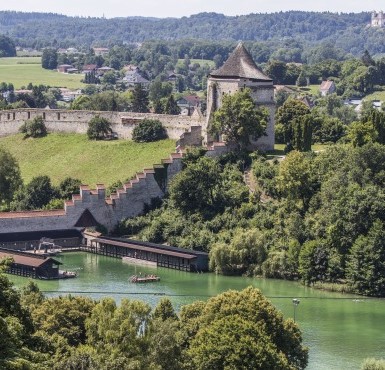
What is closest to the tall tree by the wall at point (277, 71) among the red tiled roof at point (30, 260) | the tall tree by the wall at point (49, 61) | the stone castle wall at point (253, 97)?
the stone castle wall at point (253, 97)

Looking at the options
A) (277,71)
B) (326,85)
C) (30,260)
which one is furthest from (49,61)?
(30,260)

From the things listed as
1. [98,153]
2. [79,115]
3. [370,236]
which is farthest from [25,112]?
[370,236]

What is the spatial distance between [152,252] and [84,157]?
16.5 meters

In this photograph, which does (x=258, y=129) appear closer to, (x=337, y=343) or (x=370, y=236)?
(x=370, y=236)

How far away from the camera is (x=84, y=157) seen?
77.1m

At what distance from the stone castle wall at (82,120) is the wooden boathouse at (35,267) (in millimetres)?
17856

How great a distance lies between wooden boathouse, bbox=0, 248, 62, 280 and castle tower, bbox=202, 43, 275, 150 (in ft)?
53.3

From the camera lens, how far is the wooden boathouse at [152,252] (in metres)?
60.5

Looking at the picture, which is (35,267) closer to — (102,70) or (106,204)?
(106,204)

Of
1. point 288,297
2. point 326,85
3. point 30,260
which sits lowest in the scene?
point 288,297

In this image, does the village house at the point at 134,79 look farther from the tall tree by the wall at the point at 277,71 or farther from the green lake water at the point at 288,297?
the green lake water at the point at 288,297

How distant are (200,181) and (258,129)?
5.90m

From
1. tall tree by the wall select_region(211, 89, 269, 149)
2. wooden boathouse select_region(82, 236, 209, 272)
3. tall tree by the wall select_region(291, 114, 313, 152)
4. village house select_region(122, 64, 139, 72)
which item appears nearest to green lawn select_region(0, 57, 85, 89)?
village house select_region(122, 64, 139, 72)

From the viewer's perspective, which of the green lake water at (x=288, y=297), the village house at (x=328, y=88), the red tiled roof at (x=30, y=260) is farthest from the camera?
the village house at (x=328, y=88)
